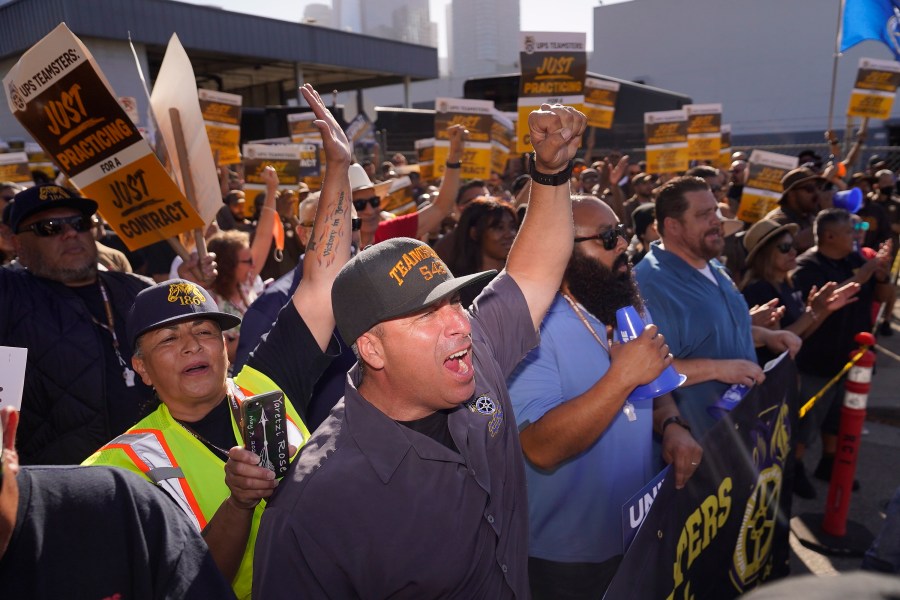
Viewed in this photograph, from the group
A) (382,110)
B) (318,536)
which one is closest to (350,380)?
(318,536)

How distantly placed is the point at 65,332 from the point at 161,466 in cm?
141

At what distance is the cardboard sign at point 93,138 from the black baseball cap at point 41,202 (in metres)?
0.07

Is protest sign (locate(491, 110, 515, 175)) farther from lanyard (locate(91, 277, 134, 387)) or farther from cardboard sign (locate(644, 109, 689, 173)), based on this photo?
lanyard (locate(91, 277, 134, 387))

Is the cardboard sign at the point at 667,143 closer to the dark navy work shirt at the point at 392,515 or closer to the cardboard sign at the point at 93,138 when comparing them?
the cardboard sign at the point at 93,138

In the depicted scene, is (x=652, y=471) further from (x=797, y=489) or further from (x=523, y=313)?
(x=797, y=489)

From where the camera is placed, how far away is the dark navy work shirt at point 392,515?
1.54 meters

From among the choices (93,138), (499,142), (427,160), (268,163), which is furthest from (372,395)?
(427,160)

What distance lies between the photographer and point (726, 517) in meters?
2.68

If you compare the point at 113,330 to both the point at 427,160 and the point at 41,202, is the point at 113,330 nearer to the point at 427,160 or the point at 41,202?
the point at 41,202

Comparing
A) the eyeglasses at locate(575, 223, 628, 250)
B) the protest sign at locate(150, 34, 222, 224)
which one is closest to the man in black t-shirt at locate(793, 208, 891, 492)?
the eyeglasses at locate(575, 223, 628, 250)

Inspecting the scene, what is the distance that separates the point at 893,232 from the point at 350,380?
32.5ft

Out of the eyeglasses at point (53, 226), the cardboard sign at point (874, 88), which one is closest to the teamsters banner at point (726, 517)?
the eyeglasses at point (53, 226)

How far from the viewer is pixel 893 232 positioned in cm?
936

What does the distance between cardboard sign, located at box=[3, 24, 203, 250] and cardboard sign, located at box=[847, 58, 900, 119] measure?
964cm
